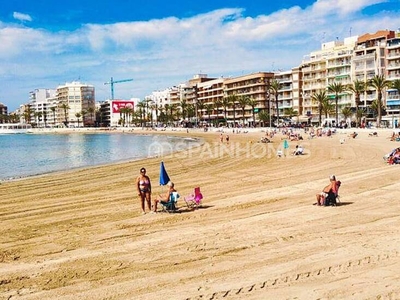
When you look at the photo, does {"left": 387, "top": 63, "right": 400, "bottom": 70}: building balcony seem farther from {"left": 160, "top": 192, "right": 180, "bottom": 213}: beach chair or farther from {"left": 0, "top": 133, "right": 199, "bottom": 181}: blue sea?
{"left": 160, "top": 192, "right": 180, "bottom": 213}: beach chair

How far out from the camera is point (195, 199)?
565 inches

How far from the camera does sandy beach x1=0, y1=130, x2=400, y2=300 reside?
25.0 feet

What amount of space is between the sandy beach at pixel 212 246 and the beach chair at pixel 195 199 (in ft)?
0.88

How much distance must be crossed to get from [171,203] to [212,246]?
4.02m

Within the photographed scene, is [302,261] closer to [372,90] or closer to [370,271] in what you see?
[370,271]

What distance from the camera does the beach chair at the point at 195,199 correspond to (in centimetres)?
1434

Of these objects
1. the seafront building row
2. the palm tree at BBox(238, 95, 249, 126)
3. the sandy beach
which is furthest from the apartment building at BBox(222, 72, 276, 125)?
the sandy beach

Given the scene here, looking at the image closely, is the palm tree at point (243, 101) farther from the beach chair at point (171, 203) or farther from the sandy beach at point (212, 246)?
the beach chair at point (171, 203)

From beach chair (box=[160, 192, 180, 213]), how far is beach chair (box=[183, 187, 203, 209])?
567 millimetres

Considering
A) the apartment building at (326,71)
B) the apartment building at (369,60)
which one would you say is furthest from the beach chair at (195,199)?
the apartment building at (326,71)

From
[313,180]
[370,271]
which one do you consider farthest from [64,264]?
[313,180]

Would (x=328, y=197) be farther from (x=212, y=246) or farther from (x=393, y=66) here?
(x=393, y=66)

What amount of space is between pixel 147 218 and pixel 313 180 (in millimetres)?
9565

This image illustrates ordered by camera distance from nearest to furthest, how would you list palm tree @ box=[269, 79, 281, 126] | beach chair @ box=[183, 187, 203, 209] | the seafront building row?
beach chair @ box=[183, 187, 203, 209], the seafront building row, palm tree @ box=[269, 79, 281, 126]
